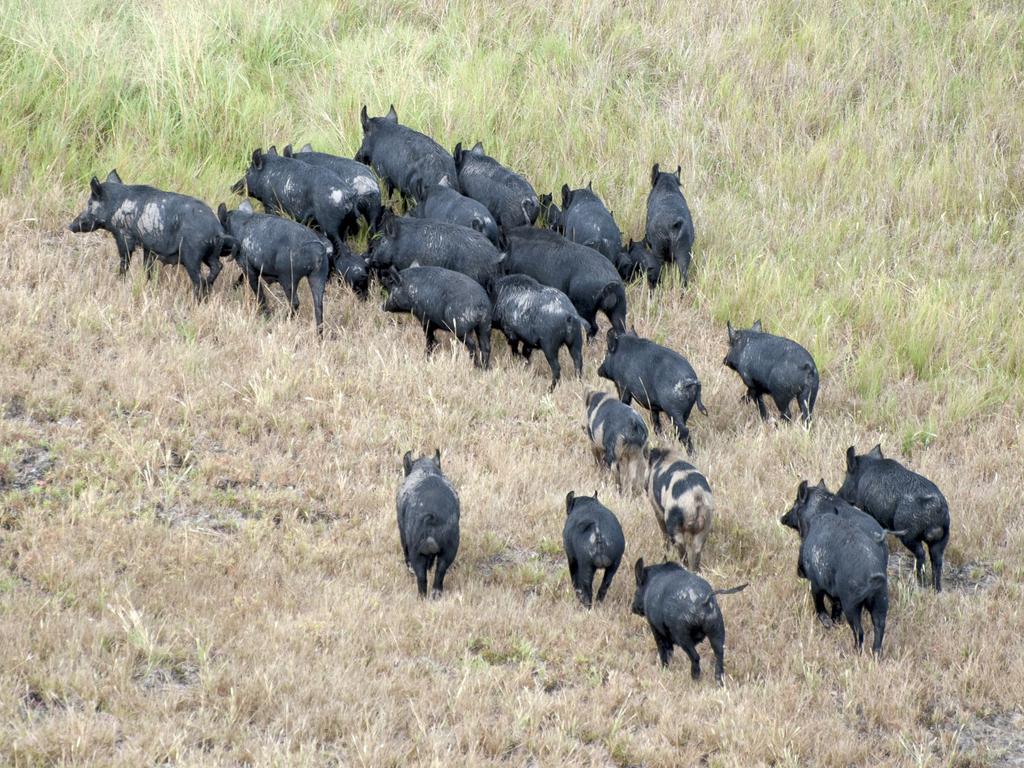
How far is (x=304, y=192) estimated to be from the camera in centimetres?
1056

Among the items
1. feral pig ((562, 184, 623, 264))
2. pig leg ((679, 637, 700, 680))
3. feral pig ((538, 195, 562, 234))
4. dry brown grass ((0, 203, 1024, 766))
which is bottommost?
dry brown grass ((0, 203, 1024, 766))

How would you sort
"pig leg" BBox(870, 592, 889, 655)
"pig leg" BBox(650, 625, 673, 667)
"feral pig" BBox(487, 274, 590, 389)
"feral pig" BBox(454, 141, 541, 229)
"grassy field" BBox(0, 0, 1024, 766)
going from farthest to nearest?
"feral pig" BBox(454, 141, 541, 229) → "feral pig" BBox(487, 274, 590, 389) → "pig leg" BBox(870, 592, 889, 655) → "pig leg" BBox(650, 625, 673, 667) → "grassy field" BBox(0, 0, 1024, 766)

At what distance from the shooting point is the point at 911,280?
36.9 ft

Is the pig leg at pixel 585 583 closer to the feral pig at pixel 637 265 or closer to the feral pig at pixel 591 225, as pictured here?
the feral pig at pixel 591 225

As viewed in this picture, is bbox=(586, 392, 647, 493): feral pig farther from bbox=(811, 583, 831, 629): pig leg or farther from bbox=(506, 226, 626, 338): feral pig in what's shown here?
bbox=(506, 226, 626, 338): feral pig

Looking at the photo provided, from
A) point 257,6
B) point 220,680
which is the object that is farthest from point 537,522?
point 257,6

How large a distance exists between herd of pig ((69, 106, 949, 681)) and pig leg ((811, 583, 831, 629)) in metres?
0.01

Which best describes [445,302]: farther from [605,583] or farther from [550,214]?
[605,583]

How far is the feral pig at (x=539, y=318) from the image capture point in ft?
30.6

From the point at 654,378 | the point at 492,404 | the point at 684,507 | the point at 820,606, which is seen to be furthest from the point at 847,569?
the point at 492,404

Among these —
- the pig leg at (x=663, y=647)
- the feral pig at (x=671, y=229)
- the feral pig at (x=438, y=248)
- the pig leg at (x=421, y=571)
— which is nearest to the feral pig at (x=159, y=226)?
the feral pig at (x=438, y=248)

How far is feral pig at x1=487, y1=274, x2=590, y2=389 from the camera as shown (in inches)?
367

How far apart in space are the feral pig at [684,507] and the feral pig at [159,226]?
13.5ft

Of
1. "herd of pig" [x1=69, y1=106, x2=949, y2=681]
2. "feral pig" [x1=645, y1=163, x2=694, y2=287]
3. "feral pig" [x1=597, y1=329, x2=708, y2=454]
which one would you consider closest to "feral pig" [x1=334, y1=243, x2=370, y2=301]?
"herd of pig" [x1=69, y1=106, x2=949, y2=681]
